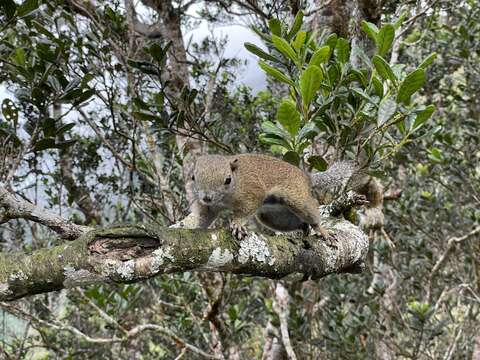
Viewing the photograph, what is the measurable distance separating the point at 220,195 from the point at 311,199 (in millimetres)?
549

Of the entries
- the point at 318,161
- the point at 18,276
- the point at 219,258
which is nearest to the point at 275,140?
the point at 318,161

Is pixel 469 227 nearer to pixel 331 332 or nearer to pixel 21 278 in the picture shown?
pixel 331 332

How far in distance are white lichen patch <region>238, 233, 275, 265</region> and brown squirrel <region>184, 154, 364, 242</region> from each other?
2.35ft

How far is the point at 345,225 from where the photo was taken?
2.42 m

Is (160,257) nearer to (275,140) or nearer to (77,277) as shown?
(77,277)

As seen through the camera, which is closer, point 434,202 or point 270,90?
point 434,202

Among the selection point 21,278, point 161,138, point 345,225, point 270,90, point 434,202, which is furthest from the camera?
point 270,90

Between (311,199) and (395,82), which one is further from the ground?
(395,82)

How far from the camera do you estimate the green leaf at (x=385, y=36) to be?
203 cm

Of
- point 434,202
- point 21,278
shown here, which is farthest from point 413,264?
point 21,278

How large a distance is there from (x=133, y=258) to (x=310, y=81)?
1042 millimetres

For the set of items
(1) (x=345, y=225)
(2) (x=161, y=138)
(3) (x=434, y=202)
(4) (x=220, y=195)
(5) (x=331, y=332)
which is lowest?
(5) (x=331, y=332)

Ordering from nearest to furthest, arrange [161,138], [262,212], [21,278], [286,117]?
1. [21,278]
2. [286,117]
3. [262,212]
4. [161,138]

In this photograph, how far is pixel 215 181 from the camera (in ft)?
8.69
